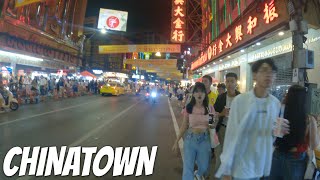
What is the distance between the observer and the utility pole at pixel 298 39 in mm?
7098

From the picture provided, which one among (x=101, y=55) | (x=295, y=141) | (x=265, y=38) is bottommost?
(x=295, y=141)

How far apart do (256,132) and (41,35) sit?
3205cm

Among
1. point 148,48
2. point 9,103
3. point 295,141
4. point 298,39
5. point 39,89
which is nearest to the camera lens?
point 295,141

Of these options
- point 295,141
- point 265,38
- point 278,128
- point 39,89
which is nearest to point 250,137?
point 278,128

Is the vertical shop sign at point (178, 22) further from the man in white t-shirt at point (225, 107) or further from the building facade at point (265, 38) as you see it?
the man in white t-shirt at point (225, 107)

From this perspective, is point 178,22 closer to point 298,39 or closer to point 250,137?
point 298,39

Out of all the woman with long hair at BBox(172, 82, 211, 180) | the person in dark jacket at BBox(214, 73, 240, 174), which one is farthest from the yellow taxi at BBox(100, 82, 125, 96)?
the woman with long hair at BBox(172, 82, 211, 180)

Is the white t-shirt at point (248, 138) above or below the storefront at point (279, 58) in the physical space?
below

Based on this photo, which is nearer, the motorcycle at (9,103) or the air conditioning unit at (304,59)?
the air conditioning unit at (304,59)

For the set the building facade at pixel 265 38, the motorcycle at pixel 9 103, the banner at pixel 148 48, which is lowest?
the motorcycle at pixel 9 103

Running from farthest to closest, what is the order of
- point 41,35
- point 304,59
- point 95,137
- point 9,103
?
point 41,35 → point 9,103 → point 95,137 → point 304,59

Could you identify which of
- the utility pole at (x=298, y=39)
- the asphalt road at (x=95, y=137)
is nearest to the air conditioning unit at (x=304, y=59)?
the utility pole at (x=298, y=39)

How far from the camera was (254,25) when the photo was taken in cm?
1239

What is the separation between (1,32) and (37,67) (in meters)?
9.75
